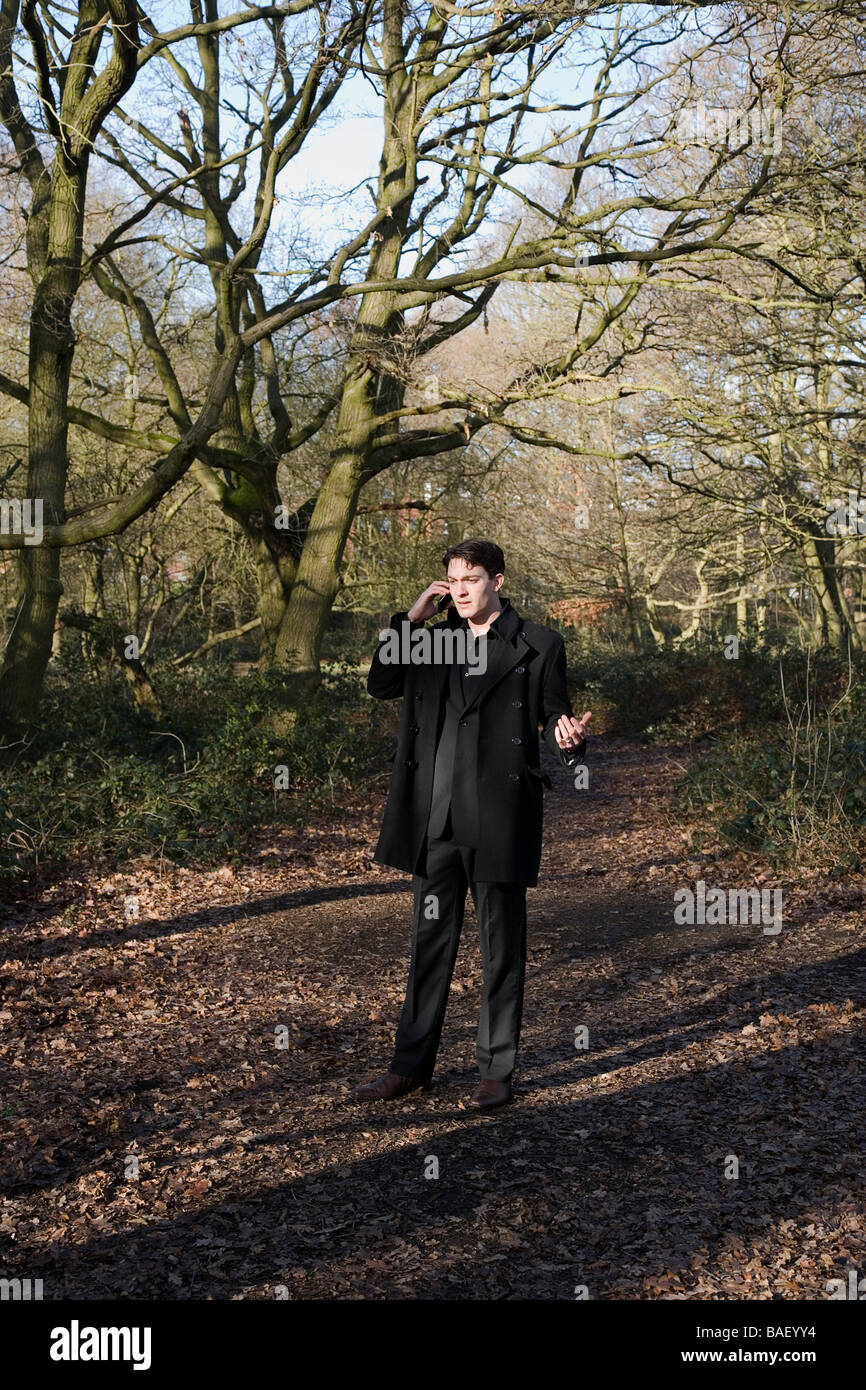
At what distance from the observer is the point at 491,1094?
489cm

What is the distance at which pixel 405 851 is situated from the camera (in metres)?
4.96

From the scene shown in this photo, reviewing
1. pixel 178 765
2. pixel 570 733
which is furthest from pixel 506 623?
pixel 178 765

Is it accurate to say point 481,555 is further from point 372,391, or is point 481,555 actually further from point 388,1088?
point 372,391

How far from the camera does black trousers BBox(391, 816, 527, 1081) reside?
192 inches

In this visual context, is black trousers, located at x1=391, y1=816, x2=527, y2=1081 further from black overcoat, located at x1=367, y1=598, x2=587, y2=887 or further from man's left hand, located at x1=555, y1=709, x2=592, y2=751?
man's left hand, located at x1=555, y1=709, x2=592, y2=751

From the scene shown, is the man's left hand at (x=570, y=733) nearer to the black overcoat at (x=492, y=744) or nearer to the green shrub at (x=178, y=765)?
the black overcoat at (x=492, y=744)

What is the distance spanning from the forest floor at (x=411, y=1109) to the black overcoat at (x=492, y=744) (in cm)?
102

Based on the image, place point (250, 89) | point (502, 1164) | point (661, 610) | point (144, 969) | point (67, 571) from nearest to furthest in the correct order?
1. point (502, 1164)
2. point (144, 969)
3. point (250, 89)
4. point (67, 571)
5. point (661, 610)

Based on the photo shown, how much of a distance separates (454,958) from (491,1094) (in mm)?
534

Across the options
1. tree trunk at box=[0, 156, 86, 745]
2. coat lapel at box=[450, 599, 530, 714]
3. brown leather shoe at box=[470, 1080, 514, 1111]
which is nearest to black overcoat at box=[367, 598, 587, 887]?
coat lapel at box=[450, 599, 530, 714]
